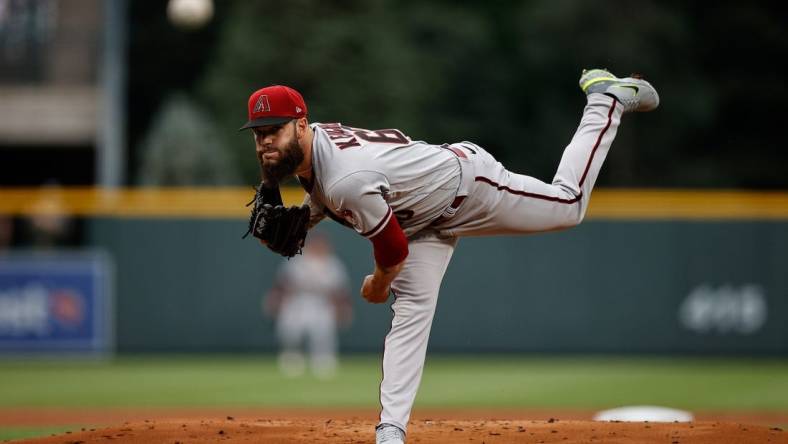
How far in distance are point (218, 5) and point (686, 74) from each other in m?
8.87

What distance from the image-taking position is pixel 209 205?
13.8 m

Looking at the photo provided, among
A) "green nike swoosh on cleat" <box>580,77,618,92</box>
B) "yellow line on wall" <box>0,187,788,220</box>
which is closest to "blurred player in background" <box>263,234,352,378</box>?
"yellow line on wall" <box>0,187,788,220</box>

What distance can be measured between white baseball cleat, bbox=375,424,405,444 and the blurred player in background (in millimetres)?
7836


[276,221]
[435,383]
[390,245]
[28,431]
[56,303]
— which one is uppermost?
[56,303]

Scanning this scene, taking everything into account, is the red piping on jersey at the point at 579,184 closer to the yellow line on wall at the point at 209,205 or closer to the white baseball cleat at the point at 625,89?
the white baseball cleat at the point at 625,89

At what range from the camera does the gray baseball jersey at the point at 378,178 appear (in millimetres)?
4789

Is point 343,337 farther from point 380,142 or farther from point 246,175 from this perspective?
point 380,142

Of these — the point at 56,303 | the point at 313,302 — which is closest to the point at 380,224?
the point at 313,302

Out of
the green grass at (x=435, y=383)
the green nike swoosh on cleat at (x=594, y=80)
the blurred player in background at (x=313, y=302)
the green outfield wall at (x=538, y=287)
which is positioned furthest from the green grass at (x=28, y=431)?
the green outfield wall at (x=538, y=287)

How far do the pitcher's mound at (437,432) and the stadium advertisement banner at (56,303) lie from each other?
8.02 metres

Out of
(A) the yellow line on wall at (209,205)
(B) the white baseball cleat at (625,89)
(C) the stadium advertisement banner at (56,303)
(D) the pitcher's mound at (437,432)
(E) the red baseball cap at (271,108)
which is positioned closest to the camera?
(E) the red baseball cap at (271,108)

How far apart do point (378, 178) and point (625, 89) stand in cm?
139

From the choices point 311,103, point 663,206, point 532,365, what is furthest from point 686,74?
point 532,365

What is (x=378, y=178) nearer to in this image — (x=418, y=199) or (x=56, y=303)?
(x=418, y=199)
